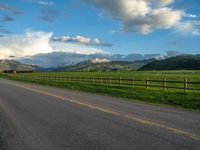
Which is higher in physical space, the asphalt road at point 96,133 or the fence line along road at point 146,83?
the fence line along road at point 146,83

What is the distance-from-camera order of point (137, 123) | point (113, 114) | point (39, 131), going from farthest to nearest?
point (113, 114) → point (137, 123) → point (39, 131)

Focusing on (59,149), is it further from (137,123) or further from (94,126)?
(137,123)

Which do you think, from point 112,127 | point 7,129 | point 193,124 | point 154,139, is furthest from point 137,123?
point 7,129

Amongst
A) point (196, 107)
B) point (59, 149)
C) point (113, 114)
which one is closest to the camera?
point (59, 149)

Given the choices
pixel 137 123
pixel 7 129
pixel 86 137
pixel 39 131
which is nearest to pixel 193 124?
pixel 137 123

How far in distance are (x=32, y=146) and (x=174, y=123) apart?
4867mm

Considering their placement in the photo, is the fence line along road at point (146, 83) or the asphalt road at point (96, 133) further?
the fence line along road at point (146, 83)

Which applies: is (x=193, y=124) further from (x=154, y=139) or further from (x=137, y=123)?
(x=154, y=139)

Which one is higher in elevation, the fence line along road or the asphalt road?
the fence line along road

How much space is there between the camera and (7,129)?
10281 mm

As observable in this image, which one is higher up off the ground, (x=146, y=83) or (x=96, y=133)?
(x=146, y=83)

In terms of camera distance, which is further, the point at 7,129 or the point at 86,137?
the point at 7,129

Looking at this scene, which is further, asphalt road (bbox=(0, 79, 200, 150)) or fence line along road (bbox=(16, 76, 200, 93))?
fence line along road (bbox=(16, 76, 200, 93))

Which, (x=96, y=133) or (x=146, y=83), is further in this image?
(x=146, y=83)
